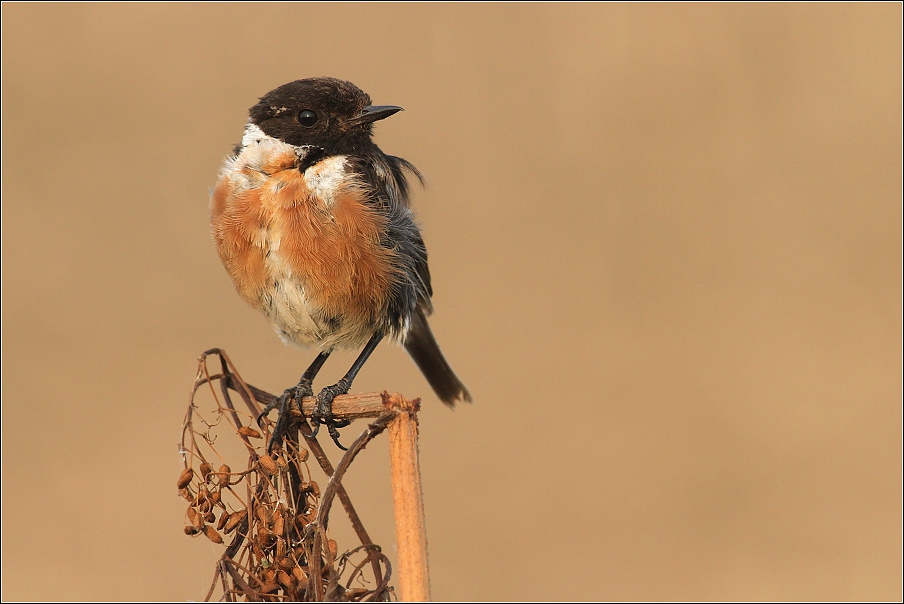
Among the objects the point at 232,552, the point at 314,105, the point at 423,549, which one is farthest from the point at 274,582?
the point at 314,105

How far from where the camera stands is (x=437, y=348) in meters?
4.38

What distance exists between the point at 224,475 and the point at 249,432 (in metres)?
0.11

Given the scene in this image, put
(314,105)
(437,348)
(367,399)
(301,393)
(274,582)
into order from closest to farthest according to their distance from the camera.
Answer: (367,399) < (274,582) < (301,393) < (314,105) < (437,348)

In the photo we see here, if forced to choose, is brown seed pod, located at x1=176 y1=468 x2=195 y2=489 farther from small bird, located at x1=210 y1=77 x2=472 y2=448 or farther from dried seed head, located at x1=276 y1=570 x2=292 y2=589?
small bird, located at x1=210 y1=77 x2=472 y2=448

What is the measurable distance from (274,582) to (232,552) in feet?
0.37

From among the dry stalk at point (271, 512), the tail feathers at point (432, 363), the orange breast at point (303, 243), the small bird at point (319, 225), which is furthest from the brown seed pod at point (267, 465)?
the tail feathers at point (432, 363)

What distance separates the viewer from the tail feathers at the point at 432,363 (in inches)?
170

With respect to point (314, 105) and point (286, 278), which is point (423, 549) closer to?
point (286, 278)

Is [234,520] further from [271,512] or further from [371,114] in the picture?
[371,114]

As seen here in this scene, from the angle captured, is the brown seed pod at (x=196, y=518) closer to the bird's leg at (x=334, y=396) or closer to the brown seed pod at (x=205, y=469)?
the brown seed pod at (x=205, y=469)

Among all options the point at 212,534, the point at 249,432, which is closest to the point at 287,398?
the point at 249,432

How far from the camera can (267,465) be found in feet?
6.34

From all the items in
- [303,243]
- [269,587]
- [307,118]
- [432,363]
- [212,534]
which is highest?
[307,118]

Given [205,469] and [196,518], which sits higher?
[205,469]
